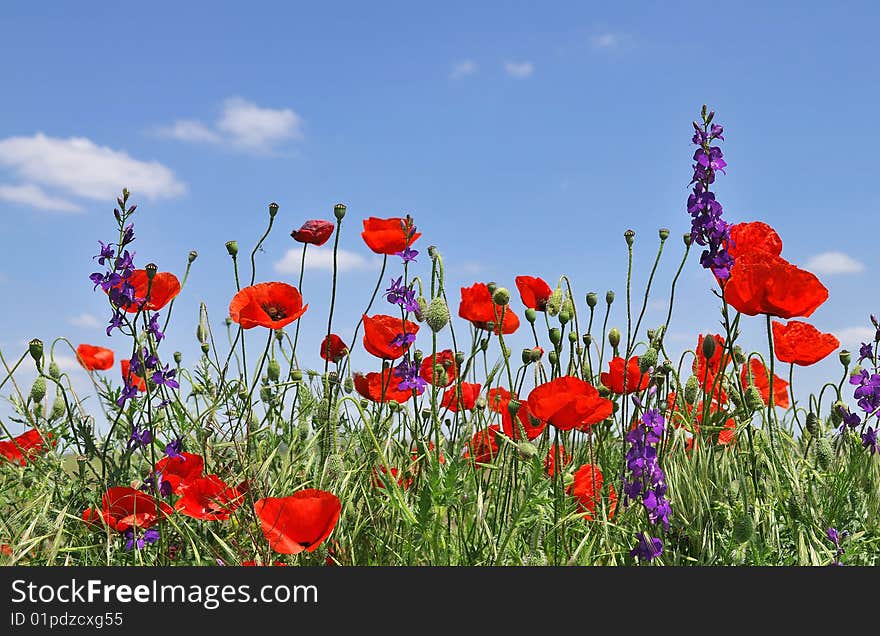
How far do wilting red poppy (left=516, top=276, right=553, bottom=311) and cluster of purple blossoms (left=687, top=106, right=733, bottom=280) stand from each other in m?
0.61

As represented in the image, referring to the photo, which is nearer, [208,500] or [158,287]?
[208,500]

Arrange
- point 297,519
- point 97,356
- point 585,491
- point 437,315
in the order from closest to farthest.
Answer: point 297,519 → point 437,315 → point 585,491 → point 97,356

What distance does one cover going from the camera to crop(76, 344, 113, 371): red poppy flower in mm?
3476

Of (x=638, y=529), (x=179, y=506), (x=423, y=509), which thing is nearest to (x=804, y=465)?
(x=638, y=529)

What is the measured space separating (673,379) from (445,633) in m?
1.76

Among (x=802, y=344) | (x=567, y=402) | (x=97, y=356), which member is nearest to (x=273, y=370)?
(x=97, y=356)

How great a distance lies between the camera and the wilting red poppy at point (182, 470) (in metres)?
2.24

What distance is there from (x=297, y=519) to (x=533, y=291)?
1214mm

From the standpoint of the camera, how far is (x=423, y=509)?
1812 mm

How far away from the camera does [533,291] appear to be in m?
2.77

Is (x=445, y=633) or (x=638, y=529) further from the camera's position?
(x=638, y=529)

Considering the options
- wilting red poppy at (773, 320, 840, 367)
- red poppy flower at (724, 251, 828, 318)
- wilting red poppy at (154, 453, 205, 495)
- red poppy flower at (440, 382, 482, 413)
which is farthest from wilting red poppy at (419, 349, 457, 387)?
wilting red poppy at (773, 320, 840, 367)

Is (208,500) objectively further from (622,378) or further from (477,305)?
(622,378)

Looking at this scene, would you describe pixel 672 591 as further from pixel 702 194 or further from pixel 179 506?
pixel 179 506
